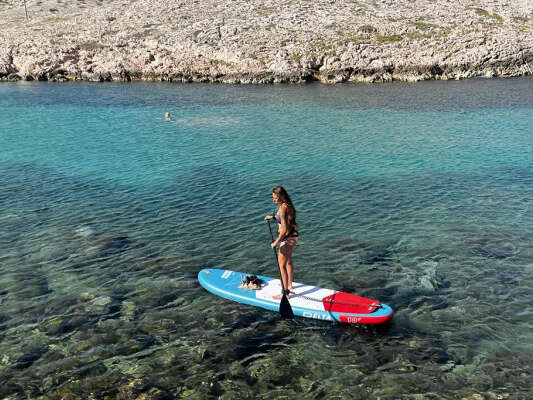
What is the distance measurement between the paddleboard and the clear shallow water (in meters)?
0.47

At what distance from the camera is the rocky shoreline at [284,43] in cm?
8594

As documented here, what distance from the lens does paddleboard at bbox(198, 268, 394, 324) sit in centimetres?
1555

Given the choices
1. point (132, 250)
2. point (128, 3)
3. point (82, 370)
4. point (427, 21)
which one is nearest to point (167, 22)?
point (128, 3)

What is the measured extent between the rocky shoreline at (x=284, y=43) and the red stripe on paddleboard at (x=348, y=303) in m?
73.1

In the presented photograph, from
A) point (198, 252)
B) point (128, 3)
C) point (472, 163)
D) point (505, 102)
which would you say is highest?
point (128, 3)

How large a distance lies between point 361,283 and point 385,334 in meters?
3.44

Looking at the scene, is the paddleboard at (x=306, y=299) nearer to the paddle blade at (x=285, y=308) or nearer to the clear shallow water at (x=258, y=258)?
the paddle blade at (x=285, y=308)

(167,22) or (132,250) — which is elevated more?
(167,22)

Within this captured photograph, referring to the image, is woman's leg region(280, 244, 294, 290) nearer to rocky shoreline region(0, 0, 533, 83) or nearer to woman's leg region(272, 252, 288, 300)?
woman's leg region(272, 252, 288, 300)

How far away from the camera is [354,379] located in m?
13.3

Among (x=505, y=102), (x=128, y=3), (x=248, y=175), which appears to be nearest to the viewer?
(x=248, y=175)

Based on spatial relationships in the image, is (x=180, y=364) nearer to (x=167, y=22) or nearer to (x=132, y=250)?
(x=132, y=250)

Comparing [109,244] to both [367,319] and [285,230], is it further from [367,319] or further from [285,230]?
[367,319]

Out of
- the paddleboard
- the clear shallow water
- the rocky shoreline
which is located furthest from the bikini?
the rocky shoreline
